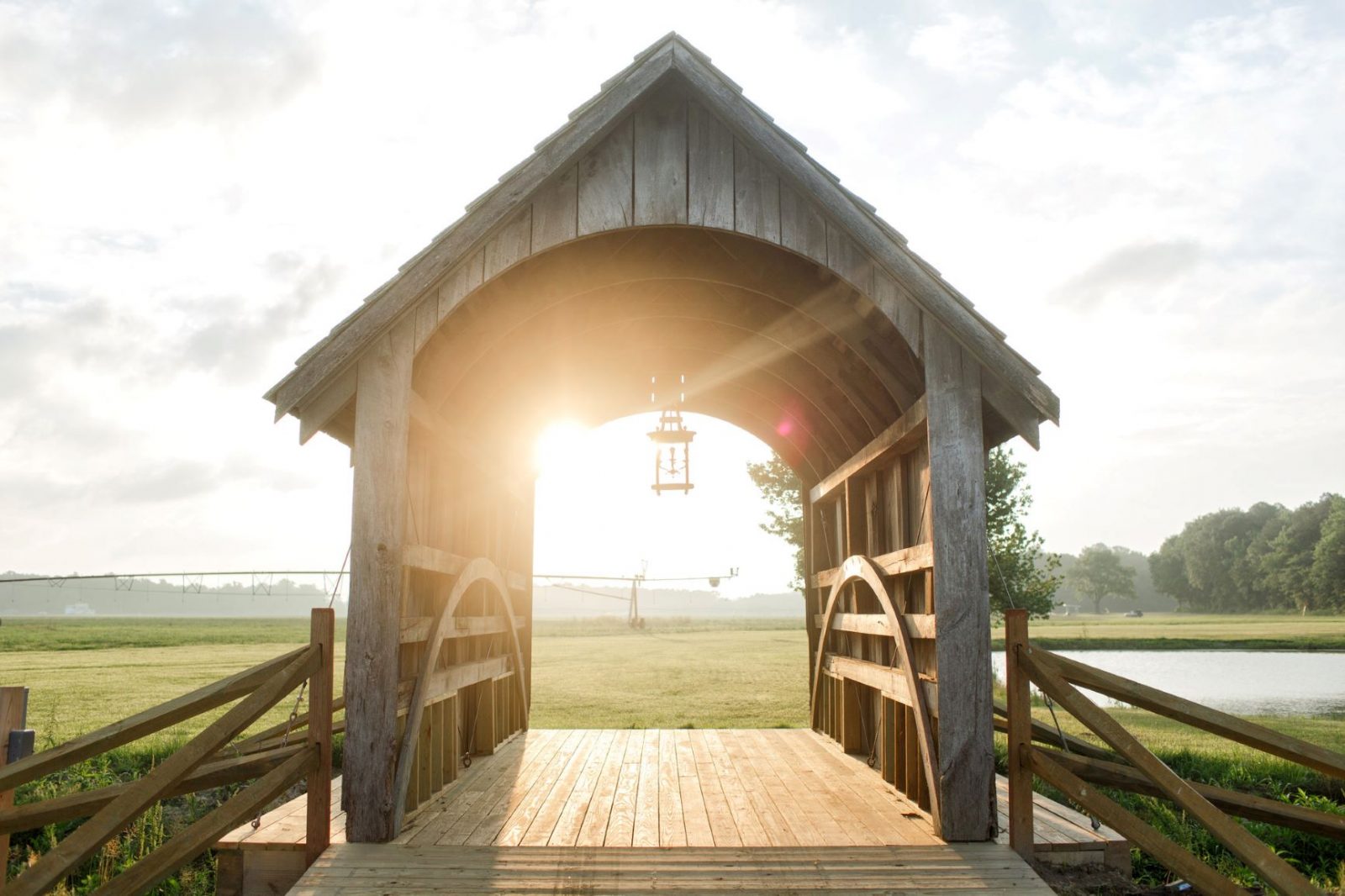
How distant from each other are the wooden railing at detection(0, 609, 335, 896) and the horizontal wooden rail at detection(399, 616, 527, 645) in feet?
1.57

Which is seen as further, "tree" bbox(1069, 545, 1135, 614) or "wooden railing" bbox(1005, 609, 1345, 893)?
"tree" bbox(1069, 545, 1135, 614)

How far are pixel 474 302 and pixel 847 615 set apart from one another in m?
3.70

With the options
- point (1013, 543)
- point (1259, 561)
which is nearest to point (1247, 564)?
point (1259, 561)

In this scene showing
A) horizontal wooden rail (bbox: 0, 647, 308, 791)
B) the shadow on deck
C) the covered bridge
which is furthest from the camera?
the covered bridge

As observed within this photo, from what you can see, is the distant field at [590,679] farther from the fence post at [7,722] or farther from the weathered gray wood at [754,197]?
the weathered gray wood at [754,197]

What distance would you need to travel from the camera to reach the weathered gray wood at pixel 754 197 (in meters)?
5.25

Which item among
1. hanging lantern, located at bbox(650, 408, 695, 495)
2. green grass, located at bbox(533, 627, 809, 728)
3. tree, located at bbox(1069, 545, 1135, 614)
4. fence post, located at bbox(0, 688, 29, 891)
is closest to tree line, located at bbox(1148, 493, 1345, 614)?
tree, located at bbox(1069, 545, 1135, 614)

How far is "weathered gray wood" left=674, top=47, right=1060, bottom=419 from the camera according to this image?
496cm

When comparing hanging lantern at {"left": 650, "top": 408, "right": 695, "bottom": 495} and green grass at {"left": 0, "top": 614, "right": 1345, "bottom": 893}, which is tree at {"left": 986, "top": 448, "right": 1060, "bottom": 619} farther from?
hanging lantern at {"left": 650, "top": 408, "right": 695, "bottom": 495}

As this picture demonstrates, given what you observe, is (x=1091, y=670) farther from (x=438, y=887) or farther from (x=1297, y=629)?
(x=1297, y=629)

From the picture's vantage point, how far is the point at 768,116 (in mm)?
5121

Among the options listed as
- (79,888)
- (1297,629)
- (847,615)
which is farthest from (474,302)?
(1297,629)

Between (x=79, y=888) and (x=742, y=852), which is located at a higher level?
(x=742, y=852)

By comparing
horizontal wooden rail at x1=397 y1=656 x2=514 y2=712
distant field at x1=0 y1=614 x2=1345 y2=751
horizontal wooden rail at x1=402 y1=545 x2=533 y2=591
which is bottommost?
distant field at x1=0 y1=614 x2=1345 y2=751
